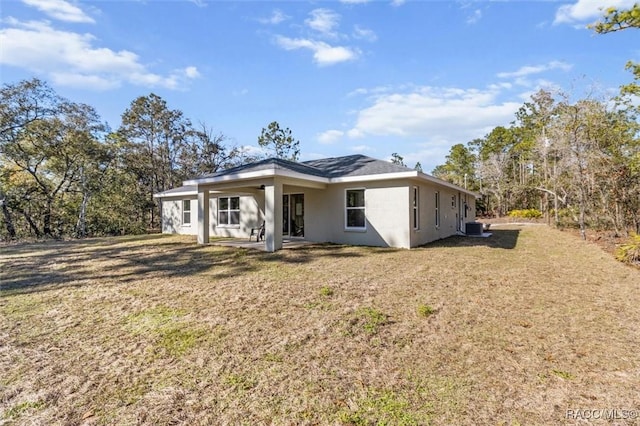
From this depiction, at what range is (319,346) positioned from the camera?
145 inches

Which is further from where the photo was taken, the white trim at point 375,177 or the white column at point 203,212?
the white column at point 203,212

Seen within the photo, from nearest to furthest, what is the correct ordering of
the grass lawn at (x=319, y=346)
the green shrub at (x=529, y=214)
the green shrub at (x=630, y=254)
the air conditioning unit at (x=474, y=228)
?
the grass lawn at (x=319, y=346), the green shrub at (x=630, y=254), the air conditioning unit at (x=474, y=228), the green shrub at (x=529, y=214)

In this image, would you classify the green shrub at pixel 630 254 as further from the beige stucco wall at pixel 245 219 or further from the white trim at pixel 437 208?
the beige stucco wall at pixel 245 219

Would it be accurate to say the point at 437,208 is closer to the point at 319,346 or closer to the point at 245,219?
the point at 245,219

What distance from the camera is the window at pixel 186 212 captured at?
1689 cm

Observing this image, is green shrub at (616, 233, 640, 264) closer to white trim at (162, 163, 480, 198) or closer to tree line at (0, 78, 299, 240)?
white trim at (162, 163, 480, 198)

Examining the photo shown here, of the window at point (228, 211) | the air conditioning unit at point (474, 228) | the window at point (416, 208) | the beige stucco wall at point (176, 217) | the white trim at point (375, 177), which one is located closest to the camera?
the white trim at point (375, 177)

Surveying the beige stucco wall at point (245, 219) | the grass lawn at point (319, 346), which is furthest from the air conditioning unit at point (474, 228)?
the beige stucco wall at point (245, 219)

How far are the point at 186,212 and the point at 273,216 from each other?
9.18 meters

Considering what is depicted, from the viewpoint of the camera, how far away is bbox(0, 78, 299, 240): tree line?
648 inches

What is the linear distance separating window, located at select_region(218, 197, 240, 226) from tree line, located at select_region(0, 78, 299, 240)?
9425 mm

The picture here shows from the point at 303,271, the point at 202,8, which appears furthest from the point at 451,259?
the point at 202,8

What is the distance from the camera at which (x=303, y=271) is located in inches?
279

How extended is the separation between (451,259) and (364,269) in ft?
9.21
